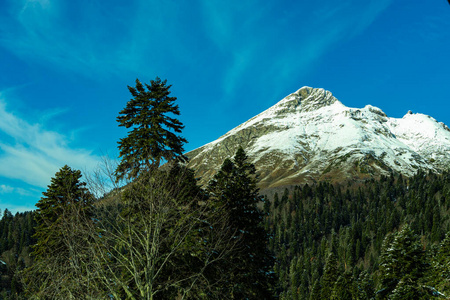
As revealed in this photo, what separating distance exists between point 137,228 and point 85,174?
367 centimetres

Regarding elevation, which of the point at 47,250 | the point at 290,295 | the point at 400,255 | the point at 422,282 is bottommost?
the point at 290,295

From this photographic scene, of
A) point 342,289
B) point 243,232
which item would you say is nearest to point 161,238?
point 243,232

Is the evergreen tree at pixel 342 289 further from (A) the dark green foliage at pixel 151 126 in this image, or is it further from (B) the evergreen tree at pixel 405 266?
(A) the dark green foliage at pixel 151 126

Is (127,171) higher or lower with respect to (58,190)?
lower

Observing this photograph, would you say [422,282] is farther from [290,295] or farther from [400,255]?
[290,295]

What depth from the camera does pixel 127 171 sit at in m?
18.9

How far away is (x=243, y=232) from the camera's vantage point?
2450 cm

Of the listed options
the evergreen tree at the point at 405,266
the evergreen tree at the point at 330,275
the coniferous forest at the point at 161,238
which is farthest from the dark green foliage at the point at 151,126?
the evergreen tree at the point at 330,275

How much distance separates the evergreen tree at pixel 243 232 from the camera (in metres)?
22.8

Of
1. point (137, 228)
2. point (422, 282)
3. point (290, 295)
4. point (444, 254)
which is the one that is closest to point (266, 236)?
point (137, 228)

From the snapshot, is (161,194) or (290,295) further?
(290,295)

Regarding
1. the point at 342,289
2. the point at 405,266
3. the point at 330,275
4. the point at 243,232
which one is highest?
the point at 243,232

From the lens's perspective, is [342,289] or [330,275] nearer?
[342,289]

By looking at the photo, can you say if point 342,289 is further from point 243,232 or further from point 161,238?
point 161,238
